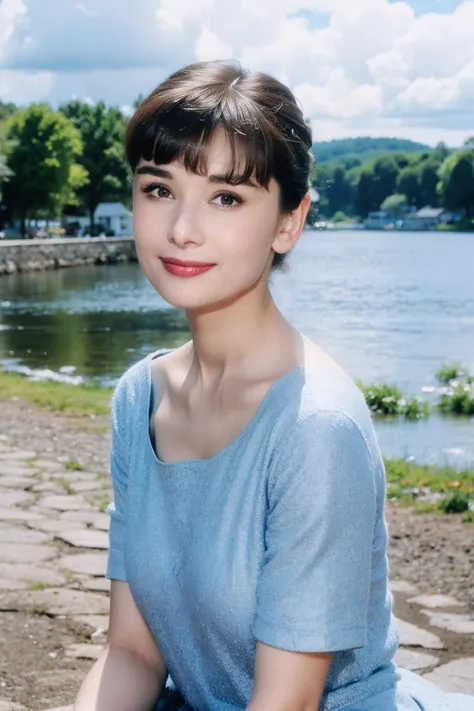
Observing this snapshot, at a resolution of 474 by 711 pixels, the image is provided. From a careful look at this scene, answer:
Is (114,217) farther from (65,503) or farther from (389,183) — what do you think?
(65,503)

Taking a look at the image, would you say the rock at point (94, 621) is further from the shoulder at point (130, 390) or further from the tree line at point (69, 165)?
the tree line at point (69, 165)

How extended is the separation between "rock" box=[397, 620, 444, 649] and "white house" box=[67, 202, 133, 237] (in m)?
84.2

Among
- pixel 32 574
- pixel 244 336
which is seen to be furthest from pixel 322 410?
pixel 32 574

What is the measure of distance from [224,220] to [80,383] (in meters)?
11.6

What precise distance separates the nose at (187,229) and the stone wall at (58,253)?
5083 cm

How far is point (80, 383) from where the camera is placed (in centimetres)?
1345

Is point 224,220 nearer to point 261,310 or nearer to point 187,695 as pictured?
point 261,310

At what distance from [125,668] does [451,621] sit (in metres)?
2.34

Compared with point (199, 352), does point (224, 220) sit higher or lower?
higher

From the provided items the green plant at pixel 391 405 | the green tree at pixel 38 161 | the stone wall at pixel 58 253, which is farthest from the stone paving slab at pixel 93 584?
the green tree at pixel 38 161

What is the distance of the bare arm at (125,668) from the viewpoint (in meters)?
2.12

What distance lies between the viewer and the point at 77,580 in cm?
464

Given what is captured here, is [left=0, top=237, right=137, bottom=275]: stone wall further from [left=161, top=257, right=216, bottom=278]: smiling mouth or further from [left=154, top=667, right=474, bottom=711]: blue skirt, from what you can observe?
[left=154, top=667, right=474, bottom=711]: blue skirt

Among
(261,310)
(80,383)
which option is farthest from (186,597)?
(80,383)
